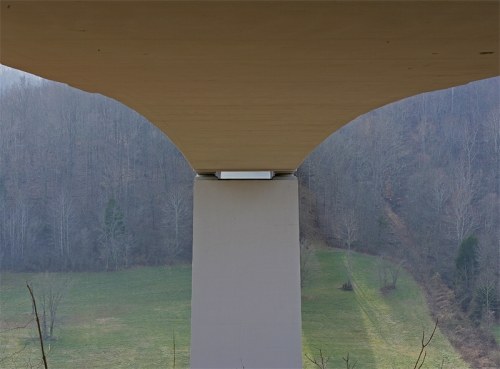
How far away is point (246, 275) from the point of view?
4.96 meters

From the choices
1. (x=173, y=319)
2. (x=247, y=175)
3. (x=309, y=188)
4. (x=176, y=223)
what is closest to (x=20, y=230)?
(x=176, y=223)

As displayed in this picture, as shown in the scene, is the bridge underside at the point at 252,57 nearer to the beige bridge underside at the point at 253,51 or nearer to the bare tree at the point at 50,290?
the beige bridge underside at the point at 253,51

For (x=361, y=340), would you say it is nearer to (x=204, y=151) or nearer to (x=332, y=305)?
(x=332, y=305)

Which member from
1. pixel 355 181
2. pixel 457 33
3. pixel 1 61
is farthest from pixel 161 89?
pixel 355 181

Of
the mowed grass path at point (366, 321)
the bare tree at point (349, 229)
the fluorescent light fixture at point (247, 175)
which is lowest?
the mowed grass path at point (366, 321)

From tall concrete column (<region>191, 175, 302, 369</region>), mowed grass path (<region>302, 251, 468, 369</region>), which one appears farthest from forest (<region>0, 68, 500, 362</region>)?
tall concrete column (<region>191, 175, 302, 369</region>)

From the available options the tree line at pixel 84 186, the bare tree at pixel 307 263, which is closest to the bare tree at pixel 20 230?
the tree line at pixel 84 186

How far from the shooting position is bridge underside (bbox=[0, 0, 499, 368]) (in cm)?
136

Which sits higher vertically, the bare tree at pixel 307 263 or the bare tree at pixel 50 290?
the bare tree at pixel 307 263

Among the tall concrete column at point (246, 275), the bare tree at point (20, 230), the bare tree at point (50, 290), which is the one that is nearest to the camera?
the tall concrete column at point (246, 275)

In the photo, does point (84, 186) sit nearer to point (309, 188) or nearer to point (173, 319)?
point (173, 319)

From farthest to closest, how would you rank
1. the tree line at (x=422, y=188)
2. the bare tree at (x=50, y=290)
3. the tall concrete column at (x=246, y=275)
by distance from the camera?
the tree line at (x=422, y=188)
the bare tree at (x=50, y=290)
the tall concrete column at (x=246, y=275)

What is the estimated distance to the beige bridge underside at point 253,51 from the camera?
1350 mm

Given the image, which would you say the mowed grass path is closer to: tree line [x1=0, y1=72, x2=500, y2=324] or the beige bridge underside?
tree line [x1=0, y1=72, x2=500, y2=324]
